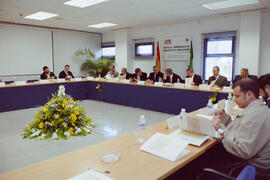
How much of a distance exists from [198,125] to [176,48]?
6239 millimetres

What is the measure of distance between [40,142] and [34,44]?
5.84 metres

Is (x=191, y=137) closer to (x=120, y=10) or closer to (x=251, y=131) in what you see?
(x=251, y=131)

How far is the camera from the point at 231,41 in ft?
21.3

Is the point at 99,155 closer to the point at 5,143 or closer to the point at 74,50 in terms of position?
the point at 5,143

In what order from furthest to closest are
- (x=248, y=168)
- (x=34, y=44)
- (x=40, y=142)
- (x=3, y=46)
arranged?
(x=34, y=44)
(x=3, y=46)
(x=40, y=142)
(x=248, y=168)

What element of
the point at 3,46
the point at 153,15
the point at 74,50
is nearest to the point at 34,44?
the point at 3,46

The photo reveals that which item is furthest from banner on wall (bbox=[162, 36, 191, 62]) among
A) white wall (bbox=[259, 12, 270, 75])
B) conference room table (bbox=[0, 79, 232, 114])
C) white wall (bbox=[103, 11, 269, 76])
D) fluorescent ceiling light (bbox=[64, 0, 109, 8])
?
fluorescent ceiling light (bbox=[64, 0, 109, 8])

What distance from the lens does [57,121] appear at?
11.5 ft

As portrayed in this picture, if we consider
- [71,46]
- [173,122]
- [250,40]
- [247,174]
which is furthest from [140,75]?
[247,174]

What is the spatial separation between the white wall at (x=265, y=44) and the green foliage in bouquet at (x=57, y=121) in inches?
209

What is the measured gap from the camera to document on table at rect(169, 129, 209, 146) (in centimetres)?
167

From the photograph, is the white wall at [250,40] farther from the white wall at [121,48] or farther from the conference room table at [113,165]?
the conference room table at [113,165]

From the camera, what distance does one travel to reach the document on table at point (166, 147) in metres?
1.43

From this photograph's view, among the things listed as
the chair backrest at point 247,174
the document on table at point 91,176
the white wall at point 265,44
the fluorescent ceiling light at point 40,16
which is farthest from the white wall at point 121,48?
the chair backrest at point 247,174
